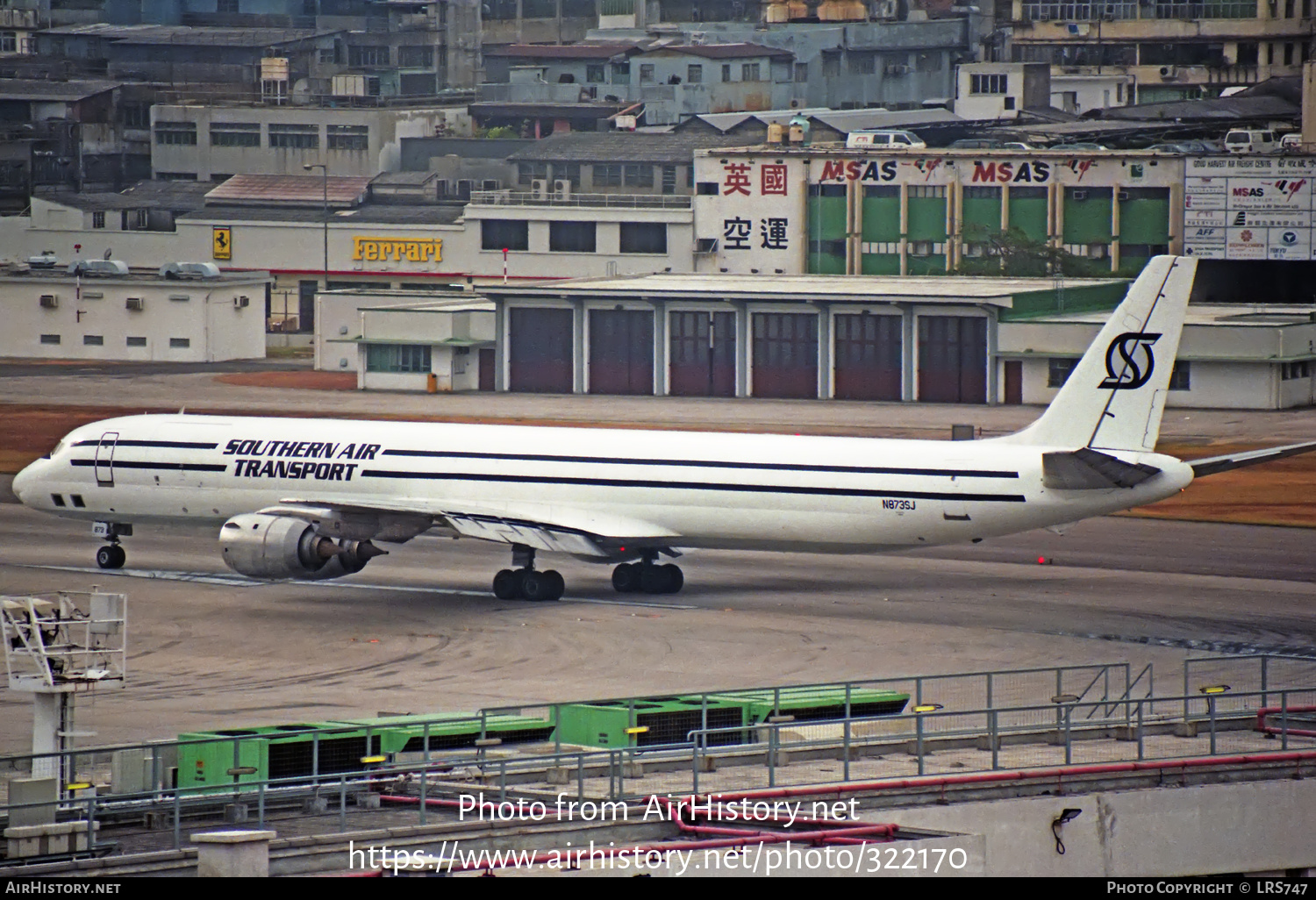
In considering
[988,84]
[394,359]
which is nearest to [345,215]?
[394,359]

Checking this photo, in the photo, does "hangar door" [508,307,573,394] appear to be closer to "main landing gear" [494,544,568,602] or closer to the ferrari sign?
the ferrari sign

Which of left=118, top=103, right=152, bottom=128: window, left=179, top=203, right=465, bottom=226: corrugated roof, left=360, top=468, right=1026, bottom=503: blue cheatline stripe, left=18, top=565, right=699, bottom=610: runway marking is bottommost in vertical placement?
left=18, top=565, right=699, bottom=610: runway marking

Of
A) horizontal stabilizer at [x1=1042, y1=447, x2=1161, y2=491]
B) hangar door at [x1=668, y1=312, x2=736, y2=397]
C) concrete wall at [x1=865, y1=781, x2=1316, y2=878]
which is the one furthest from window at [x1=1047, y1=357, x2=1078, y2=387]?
concrete wall at [x1=865, y1=781, x2=1316, y2=878]

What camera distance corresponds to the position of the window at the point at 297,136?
6649 inches

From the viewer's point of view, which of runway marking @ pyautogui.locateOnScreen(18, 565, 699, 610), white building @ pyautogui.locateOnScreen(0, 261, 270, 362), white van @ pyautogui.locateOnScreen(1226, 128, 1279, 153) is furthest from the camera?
white building @ pyautogui.locateOnScreen(0, 261, 270, 362)

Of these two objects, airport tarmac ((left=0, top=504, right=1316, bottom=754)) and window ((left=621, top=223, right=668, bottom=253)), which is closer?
airport tarmac ((left=0, top=504, right=1316, bottom=754))

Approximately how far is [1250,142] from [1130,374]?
8355 centimetres

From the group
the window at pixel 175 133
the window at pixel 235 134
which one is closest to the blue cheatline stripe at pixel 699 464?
the window at pixel 235 134

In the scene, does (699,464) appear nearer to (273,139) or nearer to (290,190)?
(290,190)

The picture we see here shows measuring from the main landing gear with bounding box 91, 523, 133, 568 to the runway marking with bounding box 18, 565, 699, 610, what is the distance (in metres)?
0.21

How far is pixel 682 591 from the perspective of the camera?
5688 centimetres

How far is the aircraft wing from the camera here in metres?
53.4

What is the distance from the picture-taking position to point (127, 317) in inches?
5172

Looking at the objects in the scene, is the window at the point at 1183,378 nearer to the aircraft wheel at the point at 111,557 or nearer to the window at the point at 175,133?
the aircraft wheel at the point at 111,557
